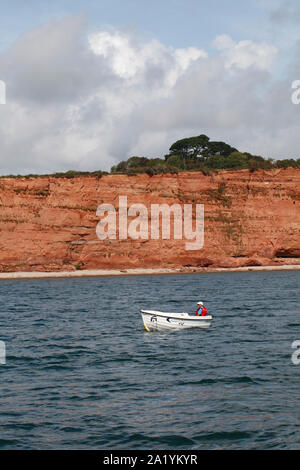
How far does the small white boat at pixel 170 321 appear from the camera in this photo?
88.2 ft

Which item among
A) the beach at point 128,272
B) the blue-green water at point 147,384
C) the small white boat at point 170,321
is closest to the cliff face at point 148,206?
the beach at point 128,272

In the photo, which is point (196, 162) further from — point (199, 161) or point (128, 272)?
point (128, 272)

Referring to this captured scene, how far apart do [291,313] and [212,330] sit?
762 centimetres

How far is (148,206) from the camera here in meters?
81.9

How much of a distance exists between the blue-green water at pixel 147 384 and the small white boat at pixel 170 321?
59 centimetres

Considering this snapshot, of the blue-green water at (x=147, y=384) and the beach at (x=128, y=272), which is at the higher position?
the blue-green water at (x=147, y=384)

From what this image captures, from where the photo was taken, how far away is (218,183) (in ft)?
282

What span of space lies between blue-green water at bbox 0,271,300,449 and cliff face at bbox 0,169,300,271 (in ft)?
148

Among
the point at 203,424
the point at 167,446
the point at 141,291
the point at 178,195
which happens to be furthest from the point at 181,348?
the point at 178,195

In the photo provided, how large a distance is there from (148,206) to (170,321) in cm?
5524

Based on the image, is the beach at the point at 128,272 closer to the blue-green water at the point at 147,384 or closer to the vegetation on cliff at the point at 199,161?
the vegetation on cliff at the point at 199,161

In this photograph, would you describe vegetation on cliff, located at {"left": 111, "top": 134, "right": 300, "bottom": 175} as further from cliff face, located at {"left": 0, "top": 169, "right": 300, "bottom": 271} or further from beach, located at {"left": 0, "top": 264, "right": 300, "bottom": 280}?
beach, located at {"left": 0, "top": 264, "right": 300, "bottom": 280}

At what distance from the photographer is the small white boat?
26.9 meters

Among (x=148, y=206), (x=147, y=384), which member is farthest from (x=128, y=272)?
(x=147, y=384)
